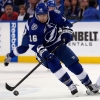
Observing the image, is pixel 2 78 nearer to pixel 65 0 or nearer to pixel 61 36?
pixel 61 36

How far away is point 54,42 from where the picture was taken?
559cm

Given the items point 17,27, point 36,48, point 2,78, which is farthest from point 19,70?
point 36,48

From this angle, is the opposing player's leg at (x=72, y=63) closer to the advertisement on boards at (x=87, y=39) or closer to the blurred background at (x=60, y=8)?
the advertisement on boards at (x=87, y=39)

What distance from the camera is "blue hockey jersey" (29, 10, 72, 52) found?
214 inches

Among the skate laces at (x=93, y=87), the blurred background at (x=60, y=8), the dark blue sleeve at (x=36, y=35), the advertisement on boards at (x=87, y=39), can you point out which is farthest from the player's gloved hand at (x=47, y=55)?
the blurred background at (x=60, y=8)

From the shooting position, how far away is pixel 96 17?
9.88 m

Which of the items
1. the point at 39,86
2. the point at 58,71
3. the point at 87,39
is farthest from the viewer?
the point at 87,39

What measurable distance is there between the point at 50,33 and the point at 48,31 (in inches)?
1.3

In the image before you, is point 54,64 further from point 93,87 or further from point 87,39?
point 87,39

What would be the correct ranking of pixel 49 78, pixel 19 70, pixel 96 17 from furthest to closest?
pixel 96 17 → pixel 19 70 → pixel 49 78

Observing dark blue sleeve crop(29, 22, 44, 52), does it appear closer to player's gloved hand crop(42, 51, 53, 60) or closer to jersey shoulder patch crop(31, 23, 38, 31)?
jersey shoulder patch crop(31, 23, 38, 31)

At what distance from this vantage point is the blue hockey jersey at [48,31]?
544 cm

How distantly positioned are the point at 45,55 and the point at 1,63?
484 cm

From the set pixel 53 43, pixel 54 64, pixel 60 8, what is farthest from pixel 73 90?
pixel 60 8
